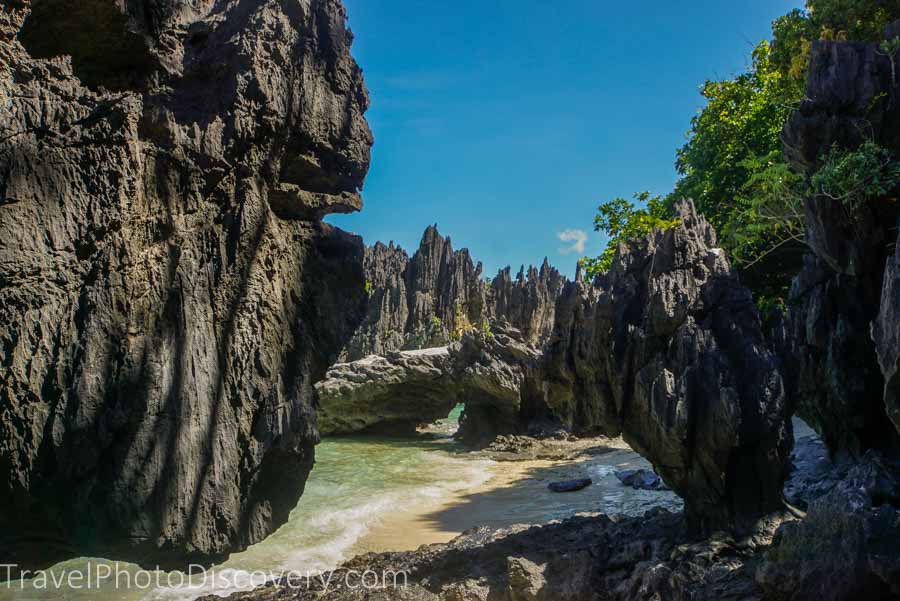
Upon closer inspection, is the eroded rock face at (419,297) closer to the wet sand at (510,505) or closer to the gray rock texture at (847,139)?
the wet sand at (510,505)

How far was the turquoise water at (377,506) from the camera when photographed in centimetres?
820

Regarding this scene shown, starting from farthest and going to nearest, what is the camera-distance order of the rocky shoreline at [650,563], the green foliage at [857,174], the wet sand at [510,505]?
the wet sand at [510,505] → the green foliage at [857,174] → the rocky shoreline at [650,563]

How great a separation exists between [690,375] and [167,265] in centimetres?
583

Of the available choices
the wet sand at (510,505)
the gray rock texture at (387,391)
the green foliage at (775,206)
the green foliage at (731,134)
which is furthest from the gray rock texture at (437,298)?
the green foliage at (775,206)

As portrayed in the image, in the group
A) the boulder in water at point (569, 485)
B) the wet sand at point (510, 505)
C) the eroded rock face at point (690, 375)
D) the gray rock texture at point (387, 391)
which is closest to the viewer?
the eroded rock face at point (690, 375)

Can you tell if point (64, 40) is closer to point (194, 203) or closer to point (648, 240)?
point (194, 203)

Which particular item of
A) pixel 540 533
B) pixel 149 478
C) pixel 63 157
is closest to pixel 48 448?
pixel 149 478


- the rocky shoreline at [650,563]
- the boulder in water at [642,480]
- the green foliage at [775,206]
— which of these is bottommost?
the boulder in water at [642,480]

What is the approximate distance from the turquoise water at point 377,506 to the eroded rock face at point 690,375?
350 centimetres

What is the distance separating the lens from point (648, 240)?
307 inches

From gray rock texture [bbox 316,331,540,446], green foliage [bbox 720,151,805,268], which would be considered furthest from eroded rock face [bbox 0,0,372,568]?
gray rock texture [bbox 316,331,540,446]

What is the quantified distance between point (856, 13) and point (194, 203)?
1146cm

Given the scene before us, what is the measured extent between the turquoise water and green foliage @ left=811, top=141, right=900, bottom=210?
6.13 metres

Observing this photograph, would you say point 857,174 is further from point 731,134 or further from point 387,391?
point 387,391
